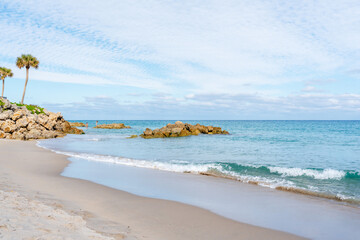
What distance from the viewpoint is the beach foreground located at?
5.49 meters

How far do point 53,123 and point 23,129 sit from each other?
28.0ft

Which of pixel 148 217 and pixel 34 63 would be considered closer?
pixel 148 217

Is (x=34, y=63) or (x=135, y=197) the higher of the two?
(x=34, y=63)

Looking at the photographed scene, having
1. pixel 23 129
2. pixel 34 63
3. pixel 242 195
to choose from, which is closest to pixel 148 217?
pixel 242 195

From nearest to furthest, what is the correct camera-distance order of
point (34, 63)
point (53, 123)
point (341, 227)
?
1. point (341, 227)
2. point (53, 123)
3. point (34, 63)

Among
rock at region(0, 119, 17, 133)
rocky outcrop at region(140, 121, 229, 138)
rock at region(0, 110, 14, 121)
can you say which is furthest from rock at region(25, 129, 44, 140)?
rocky outcrop at region(140, 121, 229, 138)

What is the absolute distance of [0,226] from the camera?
495 cm

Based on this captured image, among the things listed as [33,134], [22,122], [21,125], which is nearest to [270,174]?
[33,134]

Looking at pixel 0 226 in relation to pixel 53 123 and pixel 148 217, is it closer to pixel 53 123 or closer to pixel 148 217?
pixel 148 217

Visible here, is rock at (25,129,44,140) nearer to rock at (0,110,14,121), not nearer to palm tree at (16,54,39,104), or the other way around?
rock at (0,110,14,121)

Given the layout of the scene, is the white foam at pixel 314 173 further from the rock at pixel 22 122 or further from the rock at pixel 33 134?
the rock at pixel 22 122

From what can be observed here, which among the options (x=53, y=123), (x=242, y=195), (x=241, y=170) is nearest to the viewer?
(x=242, y=195)

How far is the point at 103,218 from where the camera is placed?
7082 mm

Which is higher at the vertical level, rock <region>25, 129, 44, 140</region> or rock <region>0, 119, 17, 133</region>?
rock <region>0, 119, 17, 133</region>
